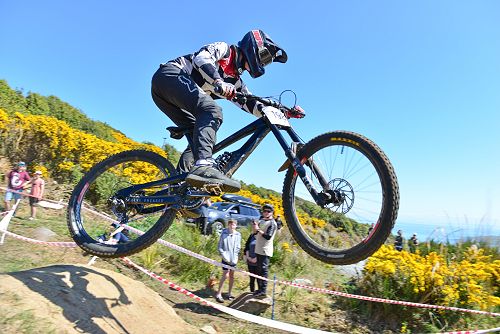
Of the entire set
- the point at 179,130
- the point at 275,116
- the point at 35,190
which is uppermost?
the point at 275,116

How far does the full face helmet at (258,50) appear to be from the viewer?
13.3 feet

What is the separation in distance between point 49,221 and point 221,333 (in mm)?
5591

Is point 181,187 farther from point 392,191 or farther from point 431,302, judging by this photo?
point 431,302

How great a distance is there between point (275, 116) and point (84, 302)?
368cm

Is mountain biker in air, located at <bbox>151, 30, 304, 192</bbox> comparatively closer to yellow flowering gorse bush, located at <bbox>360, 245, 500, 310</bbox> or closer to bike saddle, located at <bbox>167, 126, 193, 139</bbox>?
bike saddle, located at <bbox>167, 126, 193, 139</bbox>

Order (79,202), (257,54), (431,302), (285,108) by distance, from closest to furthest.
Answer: (257,54) < (285,108) < (79,202) < (431,302)

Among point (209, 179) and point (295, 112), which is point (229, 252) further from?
point (209, 179)

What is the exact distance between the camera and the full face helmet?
405 centimetres

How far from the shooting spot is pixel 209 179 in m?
3.74

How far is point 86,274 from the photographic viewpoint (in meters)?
6.20

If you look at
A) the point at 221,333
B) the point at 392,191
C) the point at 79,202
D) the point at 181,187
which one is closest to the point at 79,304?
the point at 79,202

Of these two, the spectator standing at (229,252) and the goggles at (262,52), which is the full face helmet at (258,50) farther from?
the spectator standing at (229,252)

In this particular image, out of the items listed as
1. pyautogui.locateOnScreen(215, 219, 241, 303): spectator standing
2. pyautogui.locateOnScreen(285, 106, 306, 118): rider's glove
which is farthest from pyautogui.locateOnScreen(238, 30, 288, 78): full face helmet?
pyautogui.locateOnScreen(215, 219, 241, 303): spectator standing

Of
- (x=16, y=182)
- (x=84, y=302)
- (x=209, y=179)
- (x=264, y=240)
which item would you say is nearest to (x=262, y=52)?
(x=209, y=179)
